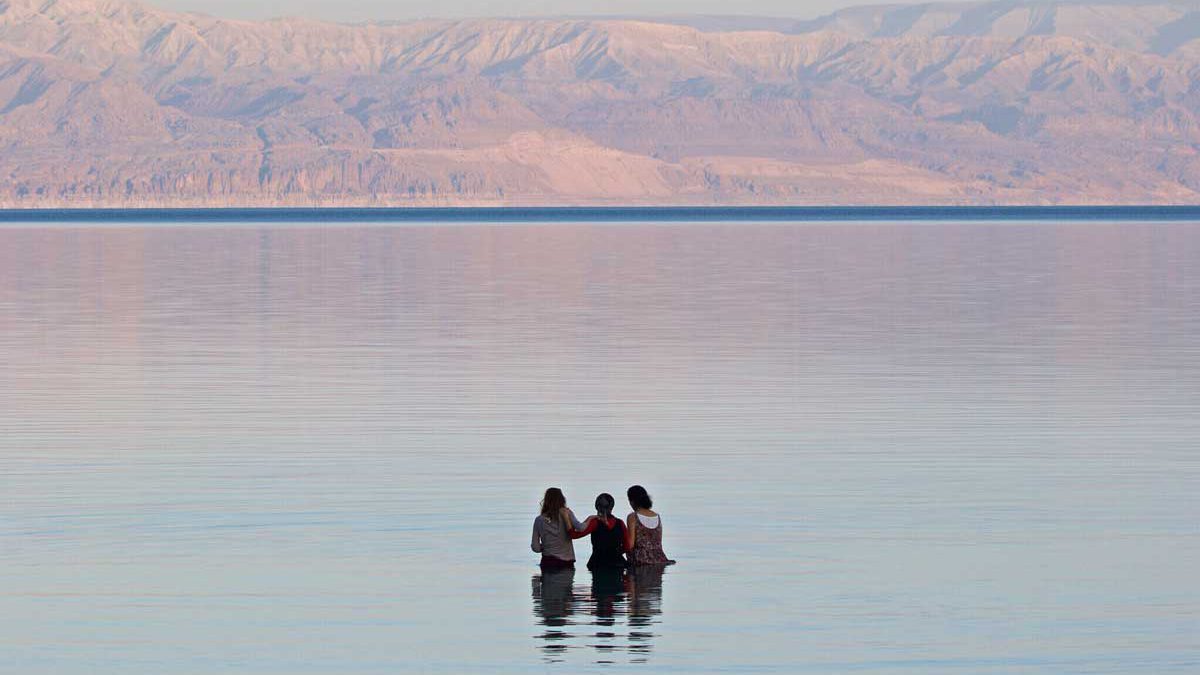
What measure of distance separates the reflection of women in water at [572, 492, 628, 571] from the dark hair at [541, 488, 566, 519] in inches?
10.2

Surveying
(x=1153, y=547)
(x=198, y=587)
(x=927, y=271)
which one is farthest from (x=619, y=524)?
(x=927, y=271)

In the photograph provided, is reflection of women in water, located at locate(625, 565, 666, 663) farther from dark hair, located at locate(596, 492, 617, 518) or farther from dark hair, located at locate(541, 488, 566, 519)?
dark hair, located at locate(541, 488, 566, 519)

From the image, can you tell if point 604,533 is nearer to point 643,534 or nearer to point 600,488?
point 643,534

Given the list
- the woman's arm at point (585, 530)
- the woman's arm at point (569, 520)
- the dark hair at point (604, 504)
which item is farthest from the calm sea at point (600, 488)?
the dark hair at point (604, 504)

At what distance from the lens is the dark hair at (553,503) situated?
20.3 meters

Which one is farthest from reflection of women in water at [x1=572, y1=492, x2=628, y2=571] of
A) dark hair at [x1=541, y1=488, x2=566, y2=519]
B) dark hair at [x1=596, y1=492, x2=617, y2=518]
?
dark hair at [x1=541, y1=488, x2=566, y2=519]

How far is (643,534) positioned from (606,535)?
0.35 meters

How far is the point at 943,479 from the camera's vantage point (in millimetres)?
25922

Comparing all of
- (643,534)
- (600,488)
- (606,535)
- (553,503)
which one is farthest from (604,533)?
(600,488)

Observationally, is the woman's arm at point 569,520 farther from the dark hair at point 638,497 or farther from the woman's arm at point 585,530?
the dark hair at point 638,497

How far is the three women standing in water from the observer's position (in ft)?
66.6

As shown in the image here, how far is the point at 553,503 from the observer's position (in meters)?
→ 20.4

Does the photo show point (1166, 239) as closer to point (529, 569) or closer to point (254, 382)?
point (254, 382)

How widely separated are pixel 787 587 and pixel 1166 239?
438ft
